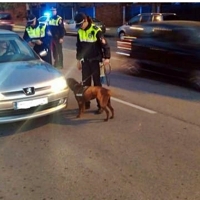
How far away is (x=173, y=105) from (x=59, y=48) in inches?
Answer: 199

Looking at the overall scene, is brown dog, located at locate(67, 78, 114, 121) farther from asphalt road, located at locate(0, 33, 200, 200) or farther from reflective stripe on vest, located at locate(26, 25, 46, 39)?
reflective stripe on vest, located at locate(26, 25, 46, 39)

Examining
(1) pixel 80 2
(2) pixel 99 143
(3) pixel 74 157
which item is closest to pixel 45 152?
(3) pixel 74 157

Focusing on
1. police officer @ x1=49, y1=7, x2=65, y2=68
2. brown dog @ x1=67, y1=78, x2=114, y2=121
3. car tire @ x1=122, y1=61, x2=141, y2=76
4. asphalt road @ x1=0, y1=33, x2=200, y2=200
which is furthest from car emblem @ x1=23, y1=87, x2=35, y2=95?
police officer @ x1=49, y1=7, x2=65, y2=68

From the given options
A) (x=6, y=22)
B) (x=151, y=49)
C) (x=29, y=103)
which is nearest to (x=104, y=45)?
(x=29, y=103)

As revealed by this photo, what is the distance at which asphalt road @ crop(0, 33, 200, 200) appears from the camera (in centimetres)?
349

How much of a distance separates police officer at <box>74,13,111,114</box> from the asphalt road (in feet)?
2.02

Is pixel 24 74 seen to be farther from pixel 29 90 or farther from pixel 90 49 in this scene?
pixel 90 49

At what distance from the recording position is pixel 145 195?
3.38 m

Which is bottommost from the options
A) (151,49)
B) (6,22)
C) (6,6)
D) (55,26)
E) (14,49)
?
(6,22)

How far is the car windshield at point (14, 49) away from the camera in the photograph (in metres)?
6.03

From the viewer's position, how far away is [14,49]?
246 inches

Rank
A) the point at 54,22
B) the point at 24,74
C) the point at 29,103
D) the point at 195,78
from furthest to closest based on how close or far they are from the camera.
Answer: the point at 54,22 → the point at 195,78 → the point at 24,74 → the point at 29,103

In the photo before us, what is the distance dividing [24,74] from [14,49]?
1280mm

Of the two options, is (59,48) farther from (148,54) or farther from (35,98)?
(35,98)
